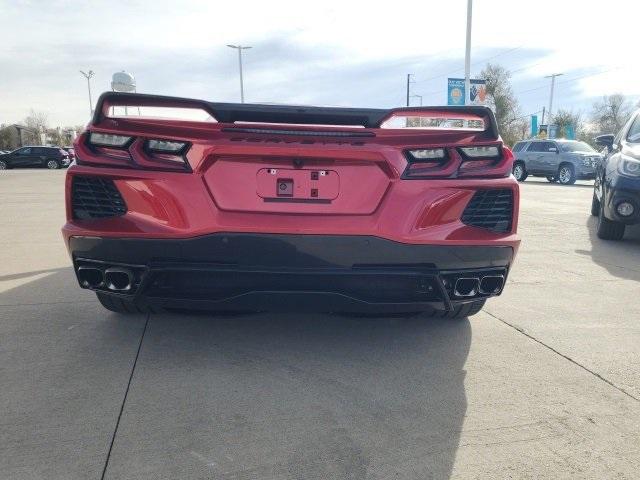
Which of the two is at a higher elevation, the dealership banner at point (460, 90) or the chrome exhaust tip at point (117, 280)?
the dealership banner at point (460, 90)

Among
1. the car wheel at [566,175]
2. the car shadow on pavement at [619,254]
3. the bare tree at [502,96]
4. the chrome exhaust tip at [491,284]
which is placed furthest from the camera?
the bare tree at [502,96]

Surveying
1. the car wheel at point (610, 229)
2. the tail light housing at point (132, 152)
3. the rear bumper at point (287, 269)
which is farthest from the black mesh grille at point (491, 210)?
the car wheel at point (610, 229)

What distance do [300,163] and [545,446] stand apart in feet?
4.74

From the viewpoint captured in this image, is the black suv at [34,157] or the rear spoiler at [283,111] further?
the black suv at [34,157]

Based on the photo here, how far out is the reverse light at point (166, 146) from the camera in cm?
223

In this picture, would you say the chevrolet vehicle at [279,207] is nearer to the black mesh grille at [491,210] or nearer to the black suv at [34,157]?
the black mesh grille at [491,210]

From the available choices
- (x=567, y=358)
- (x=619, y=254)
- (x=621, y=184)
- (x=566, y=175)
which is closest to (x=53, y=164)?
(x=566, y=175)

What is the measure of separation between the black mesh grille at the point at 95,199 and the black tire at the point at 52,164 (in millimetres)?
35788

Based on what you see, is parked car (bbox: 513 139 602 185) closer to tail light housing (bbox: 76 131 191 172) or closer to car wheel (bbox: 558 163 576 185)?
car wheel (bbox: 558 163 576 185)

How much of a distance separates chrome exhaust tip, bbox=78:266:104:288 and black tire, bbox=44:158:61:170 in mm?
35765

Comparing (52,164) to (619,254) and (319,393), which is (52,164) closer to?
(619,254)

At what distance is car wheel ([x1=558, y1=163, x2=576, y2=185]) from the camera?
61.3 feet

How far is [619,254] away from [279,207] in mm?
4630

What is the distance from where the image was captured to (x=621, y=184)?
18.3 feet
